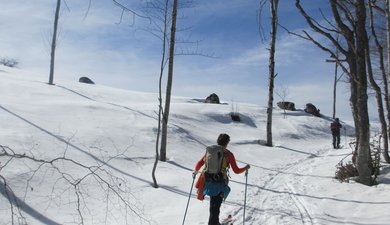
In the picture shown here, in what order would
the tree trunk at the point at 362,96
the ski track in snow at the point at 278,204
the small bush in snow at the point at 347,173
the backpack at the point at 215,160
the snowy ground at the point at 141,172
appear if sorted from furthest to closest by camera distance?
the small bush in snow at the point at 347,173 < the tree trunk at the point at 362,96 < the snowy ground at the point at 141,172 < the ski track in snow at the point at 278,204 < the backpack at the point at 215,160

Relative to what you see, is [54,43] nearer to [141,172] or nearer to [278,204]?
[141,172]

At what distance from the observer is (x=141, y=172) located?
42.6 ft

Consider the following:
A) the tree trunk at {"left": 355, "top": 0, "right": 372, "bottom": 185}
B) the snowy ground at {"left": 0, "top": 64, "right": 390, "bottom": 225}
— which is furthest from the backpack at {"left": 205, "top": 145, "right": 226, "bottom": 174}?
the tree trunk at {"left": 355, "top": 0, "right": 372, "bottom": 185}

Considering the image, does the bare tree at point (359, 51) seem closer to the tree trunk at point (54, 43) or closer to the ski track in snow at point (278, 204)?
the ski track in snow at point (278, 204)

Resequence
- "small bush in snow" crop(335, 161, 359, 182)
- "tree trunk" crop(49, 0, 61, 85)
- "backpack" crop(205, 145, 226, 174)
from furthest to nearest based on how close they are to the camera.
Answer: "tree trunk" crop(49, 0, 61, 85) < "small bush in snow" crop(335, 161, 359, 182) < "backpack" crop(205, 145, 226, 174)

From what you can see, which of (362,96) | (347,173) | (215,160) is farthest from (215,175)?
(347,173)

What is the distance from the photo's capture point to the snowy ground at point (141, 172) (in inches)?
333

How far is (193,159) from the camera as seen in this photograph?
16172 mm

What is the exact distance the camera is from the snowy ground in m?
8.47

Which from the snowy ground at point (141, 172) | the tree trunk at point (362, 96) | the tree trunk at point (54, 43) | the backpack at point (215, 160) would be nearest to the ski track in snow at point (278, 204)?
the snowy ground at point (141, 172)

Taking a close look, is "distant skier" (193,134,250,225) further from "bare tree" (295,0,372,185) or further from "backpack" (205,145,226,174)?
"bare tree" (295,0,372,185)

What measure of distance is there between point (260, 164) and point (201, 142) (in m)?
3.71

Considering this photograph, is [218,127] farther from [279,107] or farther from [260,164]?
[279,107]

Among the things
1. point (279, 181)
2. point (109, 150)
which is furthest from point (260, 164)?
point (109, 150)
